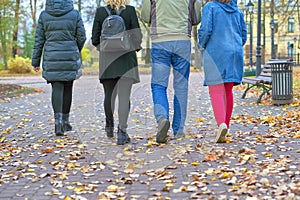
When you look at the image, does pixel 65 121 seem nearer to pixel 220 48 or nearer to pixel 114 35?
pixel 114 35

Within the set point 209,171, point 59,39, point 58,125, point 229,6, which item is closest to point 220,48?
point 229,6

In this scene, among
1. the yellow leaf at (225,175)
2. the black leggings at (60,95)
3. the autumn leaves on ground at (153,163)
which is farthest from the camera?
the black leggings at (60,95)

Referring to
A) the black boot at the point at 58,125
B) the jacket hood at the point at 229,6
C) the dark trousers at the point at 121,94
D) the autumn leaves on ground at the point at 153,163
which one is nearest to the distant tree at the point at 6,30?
the black boot at the point at 58,125

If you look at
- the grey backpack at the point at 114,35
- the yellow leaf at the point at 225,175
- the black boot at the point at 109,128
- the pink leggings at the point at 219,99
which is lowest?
the yellow leaf at the point at 225,175

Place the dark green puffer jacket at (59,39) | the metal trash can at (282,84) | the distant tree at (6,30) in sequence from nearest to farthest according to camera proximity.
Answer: the dark green puffer jacket at (59,39)
the metal trash can at (282,84)
the distant tree at (6,30)

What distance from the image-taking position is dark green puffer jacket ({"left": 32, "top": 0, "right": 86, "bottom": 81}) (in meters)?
7.96

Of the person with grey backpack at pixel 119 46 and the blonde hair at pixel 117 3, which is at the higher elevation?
the blonde hair at pixel 117 3

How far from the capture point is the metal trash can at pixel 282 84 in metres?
12.3

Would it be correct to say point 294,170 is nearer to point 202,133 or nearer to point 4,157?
point 202,133

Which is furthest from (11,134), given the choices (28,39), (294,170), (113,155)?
(28,39)

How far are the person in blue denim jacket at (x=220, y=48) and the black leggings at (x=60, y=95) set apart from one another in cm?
220

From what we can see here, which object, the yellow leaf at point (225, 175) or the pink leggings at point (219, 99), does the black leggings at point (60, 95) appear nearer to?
the pink leggings at point (219, 99)

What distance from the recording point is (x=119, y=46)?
694cm

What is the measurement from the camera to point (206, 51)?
Result: 7312 millimetres
